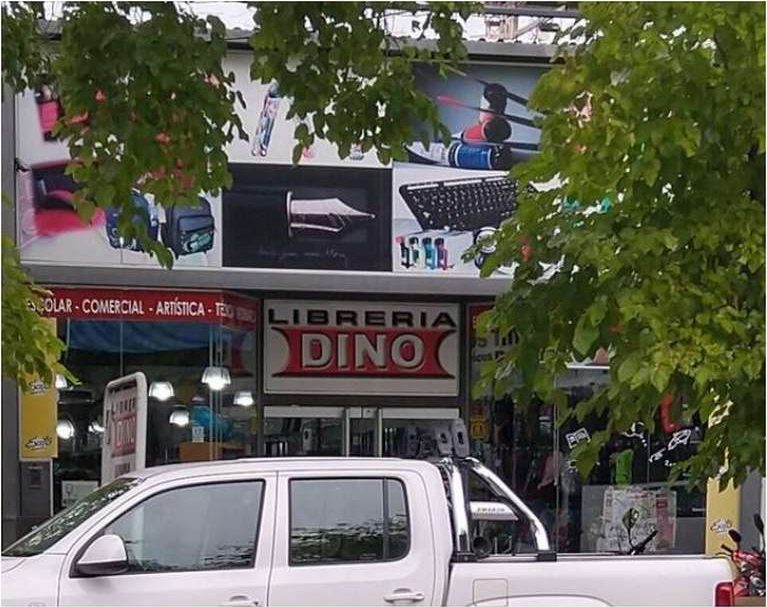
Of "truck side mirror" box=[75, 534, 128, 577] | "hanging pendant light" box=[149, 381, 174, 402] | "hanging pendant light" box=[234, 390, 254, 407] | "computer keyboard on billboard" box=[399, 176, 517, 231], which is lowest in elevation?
"hanging pendant light" box=[234, 390, 254, 407]

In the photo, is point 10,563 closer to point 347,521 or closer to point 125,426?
point 347,521

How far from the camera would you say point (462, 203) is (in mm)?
13312

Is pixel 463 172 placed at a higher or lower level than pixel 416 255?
higher

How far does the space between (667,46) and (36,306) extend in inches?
132

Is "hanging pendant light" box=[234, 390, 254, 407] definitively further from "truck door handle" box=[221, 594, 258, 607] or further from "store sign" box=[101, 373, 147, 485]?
"truck door handle" box=[221, 594, 258, 607]

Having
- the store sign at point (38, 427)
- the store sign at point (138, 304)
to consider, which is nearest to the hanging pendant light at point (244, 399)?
the store sign at point (138, 304)

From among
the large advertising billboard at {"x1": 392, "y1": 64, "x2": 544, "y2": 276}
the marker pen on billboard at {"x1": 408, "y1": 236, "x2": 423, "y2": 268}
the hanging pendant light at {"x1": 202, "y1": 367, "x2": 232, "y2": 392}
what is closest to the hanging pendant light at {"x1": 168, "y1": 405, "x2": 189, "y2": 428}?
the hanging pendant light at {"x1": 202, "y1": 367, "x2": 232, "y2": 392}

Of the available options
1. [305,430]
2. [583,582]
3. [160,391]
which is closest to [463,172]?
[305,430]

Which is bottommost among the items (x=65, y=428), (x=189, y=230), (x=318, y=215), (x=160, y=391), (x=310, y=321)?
(x=65, y=428)

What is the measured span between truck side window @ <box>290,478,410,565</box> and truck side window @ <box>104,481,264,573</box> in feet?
0.76

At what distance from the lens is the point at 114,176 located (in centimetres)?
564

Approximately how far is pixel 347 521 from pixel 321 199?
7392mm

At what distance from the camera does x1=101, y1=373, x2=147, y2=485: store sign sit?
911 cm

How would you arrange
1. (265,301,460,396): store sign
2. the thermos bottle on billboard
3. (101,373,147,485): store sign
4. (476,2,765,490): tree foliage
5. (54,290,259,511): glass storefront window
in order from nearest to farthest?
(476,2,765,490): tree foliage < (101,373,147,485): store sign < the thermos bottle on billboard < (54,290,259,511): glass storefront window < (265,301,460,396): store sign
